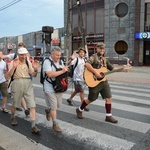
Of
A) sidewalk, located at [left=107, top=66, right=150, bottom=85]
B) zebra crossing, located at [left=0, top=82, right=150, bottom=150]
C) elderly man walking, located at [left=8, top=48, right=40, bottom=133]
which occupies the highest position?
elderly man walking, located at [left=8, top=48, right=40, bottom=133]

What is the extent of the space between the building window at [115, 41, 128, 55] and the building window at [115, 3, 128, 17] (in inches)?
121

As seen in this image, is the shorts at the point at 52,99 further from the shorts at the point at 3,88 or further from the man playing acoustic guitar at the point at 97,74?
the shorts at the point at 3,88

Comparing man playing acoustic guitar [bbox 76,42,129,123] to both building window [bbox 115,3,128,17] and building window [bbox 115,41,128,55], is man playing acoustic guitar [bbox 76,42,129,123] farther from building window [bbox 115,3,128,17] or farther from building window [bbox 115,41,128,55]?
building window [bbox 115,3,128,17]

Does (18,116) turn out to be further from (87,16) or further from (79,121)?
(87,16)

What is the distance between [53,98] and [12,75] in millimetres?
927

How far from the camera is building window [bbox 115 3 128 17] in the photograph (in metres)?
25.2

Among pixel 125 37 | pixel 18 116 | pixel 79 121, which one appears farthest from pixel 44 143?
pixel 125 37

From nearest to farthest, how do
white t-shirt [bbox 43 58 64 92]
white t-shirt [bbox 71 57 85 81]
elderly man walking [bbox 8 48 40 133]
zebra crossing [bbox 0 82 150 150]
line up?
zebra crossing [bbox 0 82 150 150] < white t-shirt [bbox 43 58 64 92] < elderly man walking [bbox 8 48 40 133] < white t-shirt [bbox 71 57 85 81]

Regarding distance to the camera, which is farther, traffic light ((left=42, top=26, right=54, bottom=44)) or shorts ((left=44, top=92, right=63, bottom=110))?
traffic light ((left=42, top=26, right=54, bottom=44))

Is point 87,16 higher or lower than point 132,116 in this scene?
higher

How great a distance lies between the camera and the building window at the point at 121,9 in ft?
82.8

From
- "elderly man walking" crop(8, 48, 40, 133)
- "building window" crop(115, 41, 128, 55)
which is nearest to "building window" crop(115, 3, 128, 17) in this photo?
"building window" crop(115, 41, 128, 55)

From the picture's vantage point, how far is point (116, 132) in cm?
438

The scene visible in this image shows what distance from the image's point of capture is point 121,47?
83.8 feet
